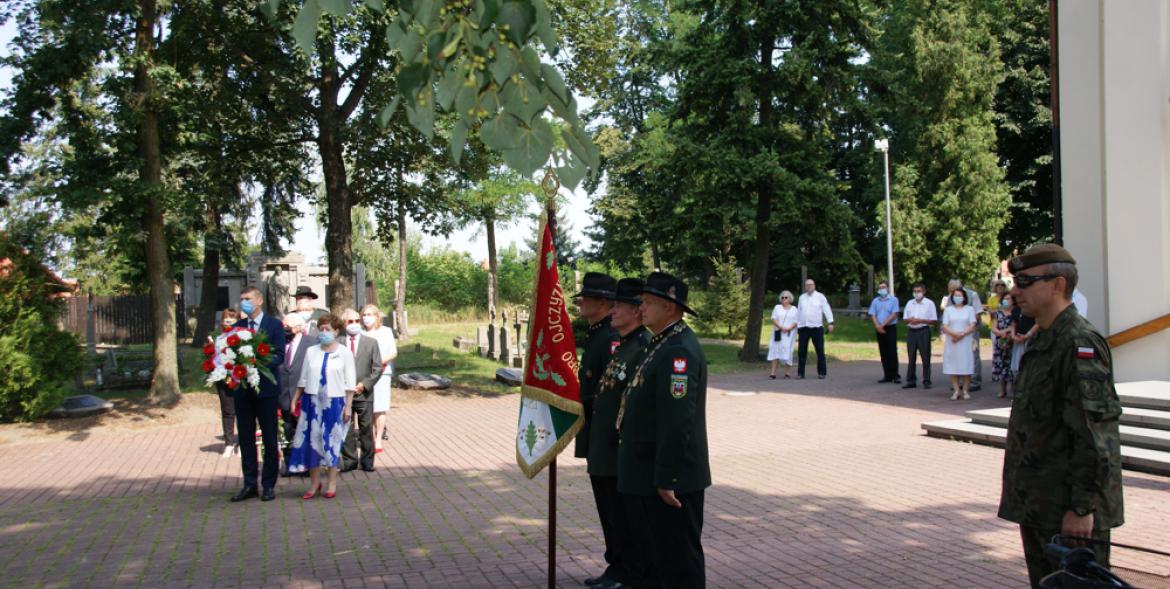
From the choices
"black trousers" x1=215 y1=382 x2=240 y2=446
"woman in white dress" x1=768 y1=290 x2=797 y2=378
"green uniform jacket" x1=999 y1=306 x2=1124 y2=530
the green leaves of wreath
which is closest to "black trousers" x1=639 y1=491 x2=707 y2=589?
"green uniform jacket" x1=999 y1=306 x2=1124 y2=530

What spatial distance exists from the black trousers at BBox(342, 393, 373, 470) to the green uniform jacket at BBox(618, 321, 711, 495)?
5.90 metres

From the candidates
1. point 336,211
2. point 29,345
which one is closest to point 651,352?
point 29,345

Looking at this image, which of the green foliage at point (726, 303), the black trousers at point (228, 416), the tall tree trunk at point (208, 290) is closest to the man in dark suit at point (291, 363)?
the black trousers at point (228, 416)

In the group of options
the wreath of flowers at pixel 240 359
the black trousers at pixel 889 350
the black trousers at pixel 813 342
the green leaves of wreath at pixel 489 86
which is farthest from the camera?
the black trousers at pixel 813 342

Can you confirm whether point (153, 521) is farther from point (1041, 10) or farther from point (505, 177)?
point (1041, 10)

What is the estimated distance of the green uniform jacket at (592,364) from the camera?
20.7 ft

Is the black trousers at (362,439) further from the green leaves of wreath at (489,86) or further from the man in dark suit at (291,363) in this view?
the green leaves of wreath at (489,86)

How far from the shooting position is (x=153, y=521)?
8.35 m

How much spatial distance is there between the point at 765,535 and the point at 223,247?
1051 inches

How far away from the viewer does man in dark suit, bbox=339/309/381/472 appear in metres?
10.2

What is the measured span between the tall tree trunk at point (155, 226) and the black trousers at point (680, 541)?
13460 millimetres

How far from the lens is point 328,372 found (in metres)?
9.01

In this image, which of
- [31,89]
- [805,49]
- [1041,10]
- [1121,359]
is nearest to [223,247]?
[31,89]

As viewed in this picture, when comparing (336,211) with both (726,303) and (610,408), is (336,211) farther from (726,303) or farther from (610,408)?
(726,303)
